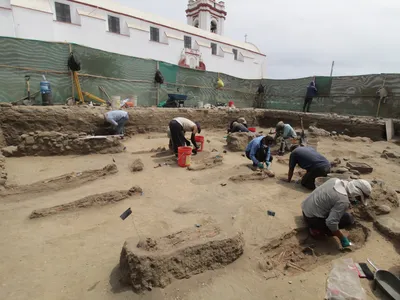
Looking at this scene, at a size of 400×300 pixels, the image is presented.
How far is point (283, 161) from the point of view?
633 cm

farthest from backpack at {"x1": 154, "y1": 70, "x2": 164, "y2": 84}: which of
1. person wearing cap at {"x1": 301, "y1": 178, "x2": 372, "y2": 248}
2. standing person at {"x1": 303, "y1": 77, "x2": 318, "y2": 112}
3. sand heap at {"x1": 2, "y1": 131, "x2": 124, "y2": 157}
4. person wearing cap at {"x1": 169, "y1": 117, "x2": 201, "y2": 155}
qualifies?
person wearing cap at {"x1": 301, "y1": 178, "x2": 372, "y2": 248}

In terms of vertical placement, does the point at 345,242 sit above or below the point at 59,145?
below

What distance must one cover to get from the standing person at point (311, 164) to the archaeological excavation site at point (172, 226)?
0.09 metres

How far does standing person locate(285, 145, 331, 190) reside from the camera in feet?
13.9

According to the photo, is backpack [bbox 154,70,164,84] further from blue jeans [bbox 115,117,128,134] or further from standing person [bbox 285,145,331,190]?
standing person [bbox 285,145,331,190]

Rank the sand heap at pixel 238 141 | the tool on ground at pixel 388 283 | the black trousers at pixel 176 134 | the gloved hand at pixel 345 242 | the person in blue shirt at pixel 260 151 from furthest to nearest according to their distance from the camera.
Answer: the sand heap at pixel 238 141
the black trousers at pixel 176 134
the person in blue shirt at pixel 260 151
the gloved hand at pixel 345 242
the tool on ground at pixel 388 283

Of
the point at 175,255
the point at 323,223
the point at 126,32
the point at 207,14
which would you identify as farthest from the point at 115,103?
the point at 207,14

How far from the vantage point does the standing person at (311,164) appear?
4250mm

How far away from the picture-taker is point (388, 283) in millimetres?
2146

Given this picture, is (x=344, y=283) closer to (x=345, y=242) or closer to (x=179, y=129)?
(x=345, y=242)

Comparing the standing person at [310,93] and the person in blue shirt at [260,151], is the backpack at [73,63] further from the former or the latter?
the standing person at [310,93]

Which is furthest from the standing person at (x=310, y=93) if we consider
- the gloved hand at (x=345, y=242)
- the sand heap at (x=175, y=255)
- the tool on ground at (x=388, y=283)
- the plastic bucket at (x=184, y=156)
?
the sand heap at (x=175, y=255)

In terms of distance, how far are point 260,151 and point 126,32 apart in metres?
18.7

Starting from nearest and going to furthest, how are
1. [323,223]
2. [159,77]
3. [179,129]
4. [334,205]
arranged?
[334,205]
[323,223]
[179,129]
[159,77]
